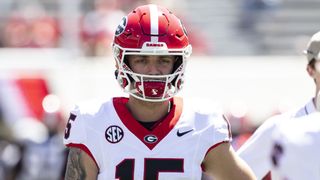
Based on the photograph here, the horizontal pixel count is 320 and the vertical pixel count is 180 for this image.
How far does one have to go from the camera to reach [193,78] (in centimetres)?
1134

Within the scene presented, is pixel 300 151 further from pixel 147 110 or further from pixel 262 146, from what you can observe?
pixel 262 146

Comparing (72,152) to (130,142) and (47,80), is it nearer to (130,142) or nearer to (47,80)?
(130,142)

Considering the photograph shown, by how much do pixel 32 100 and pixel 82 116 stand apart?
6.98m

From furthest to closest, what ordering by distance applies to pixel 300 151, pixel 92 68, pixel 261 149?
1. pixel 92 68
2. pixel 261 149
3. pixel 300 151

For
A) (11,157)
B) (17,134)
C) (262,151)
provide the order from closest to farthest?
(262,151) → (11,157) → (17,134)

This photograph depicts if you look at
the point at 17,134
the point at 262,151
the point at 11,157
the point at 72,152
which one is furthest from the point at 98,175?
the point at 17,134

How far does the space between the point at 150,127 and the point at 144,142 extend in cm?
8

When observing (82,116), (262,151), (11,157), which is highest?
(82,116)

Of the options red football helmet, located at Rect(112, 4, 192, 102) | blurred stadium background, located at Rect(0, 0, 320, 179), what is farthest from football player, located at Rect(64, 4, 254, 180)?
blurred stadium background, located at Rect(0, 0, 320, 179)

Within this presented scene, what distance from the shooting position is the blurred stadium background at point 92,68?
1099cm

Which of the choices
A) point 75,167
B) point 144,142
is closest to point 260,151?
point 144,142

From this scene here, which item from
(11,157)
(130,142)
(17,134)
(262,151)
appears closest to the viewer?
(130,142)

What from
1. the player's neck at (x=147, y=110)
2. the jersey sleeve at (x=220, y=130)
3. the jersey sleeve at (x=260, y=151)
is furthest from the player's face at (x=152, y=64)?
the jersey sleeve at (x=260, y=151)

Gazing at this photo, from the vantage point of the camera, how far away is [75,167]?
4.26 metres
